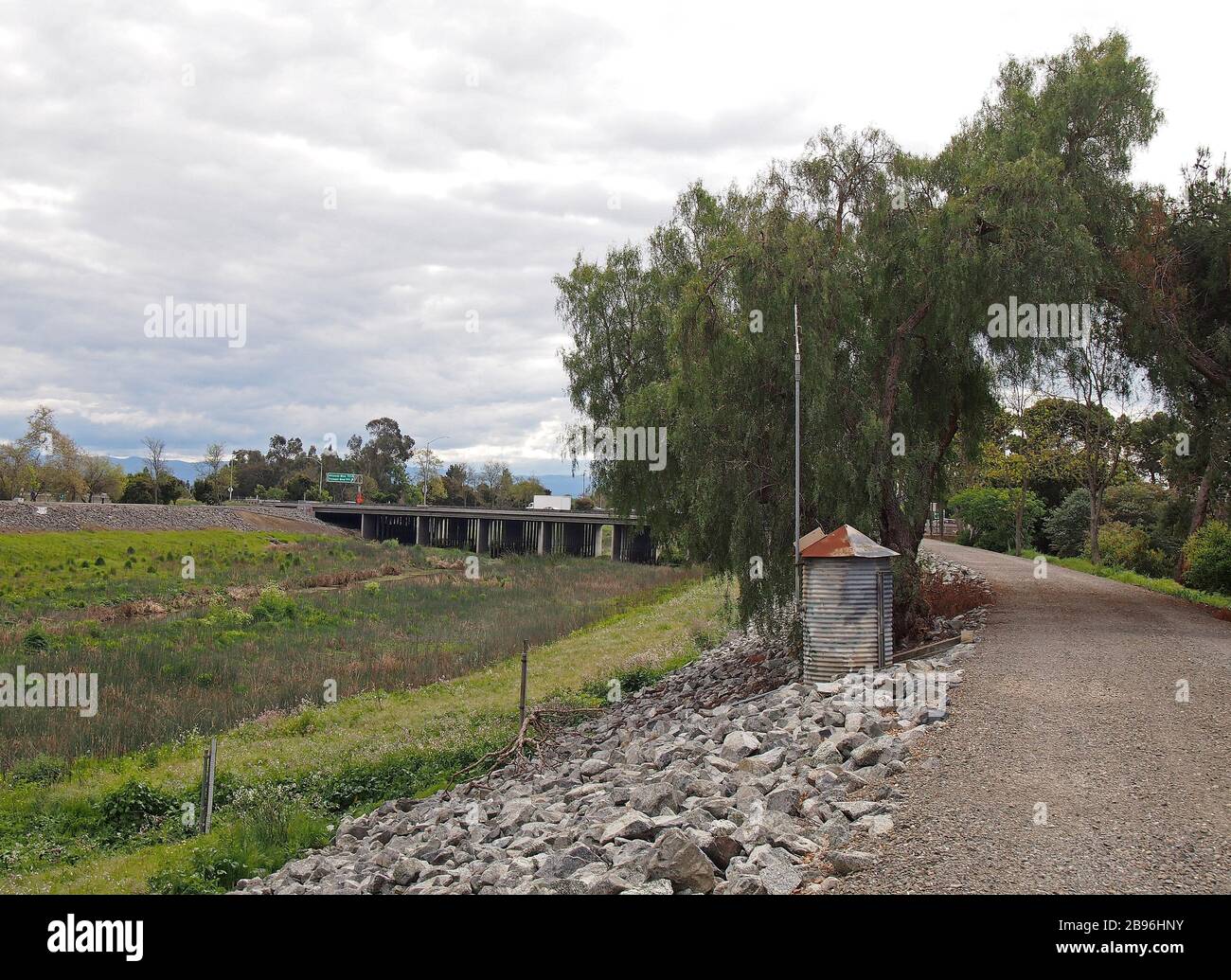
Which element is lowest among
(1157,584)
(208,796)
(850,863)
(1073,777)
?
(208,796)

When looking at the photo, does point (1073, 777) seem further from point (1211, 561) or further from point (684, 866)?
point (1211, 561)

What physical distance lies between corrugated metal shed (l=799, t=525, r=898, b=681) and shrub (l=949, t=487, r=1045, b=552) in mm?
37763

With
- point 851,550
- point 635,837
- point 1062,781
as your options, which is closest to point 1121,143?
point 851,550

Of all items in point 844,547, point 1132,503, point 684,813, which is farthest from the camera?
point 1132,503

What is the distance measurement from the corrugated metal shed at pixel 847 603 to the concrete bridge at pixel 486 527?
5464 cm

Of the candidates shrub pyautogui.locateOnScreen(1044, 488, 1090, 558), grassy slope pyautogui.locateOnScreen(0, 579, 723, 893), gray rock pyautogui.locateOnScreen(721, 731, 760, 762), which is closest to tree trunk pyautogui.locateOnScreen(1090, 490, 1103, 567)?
shrub pyautogui.locateOnScreen(1044, 488, 1090, 558)

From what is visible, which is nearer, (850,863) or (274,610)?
(850,863)

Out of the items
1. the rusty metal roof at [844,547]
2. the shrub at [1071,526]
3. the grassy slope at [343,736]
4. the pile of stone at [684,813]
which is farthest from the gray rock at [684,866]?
the shrub at [1071,526]

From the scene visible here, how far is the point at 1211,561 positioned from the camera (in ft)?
78.1

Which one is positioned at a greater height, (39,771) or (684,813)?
(684,813)

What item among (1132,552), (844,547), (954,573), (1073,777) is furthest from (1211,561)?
(1073,777)

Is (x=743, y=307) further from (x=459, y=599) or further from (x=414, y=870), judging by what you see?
(x=459, y=599)

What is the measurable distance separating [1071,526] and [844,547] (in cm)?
3839

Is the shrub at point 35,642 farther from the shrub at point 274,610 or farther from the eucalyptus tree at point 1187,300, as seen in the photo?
the eucalyptus tree at point 1187,300
